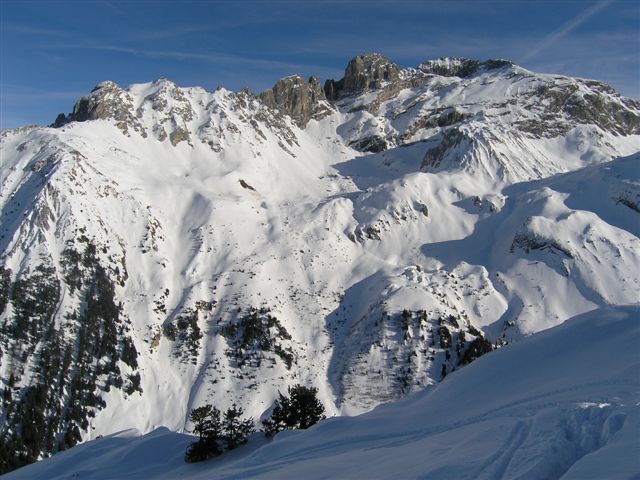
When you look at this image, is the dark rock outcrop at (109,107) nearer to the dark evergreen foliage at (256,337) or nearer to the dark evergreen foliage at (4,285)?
the dark evergreen foliage at (4,285)

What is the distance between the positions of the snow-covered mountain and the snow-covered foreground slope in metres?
35.5

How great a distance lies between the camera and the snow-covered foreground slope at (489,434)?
1298 centimetres

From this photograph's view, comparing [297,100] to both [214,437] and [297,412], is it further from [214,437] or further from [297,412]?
[214,437]

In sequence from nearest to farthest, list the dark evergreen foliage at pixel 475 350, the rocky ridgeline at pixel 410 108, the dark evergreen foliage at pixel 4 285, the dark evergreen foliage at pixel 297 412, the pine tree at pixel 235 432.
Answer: the pine tree at pixel 235 432 → the dark evergreen foliage at pixel 297 412 → the dark evergreen foliage at pixel 4 285 → the dark evergreen foliage at pixel 475 350 → the rocky ridgeline at pixel 410 108

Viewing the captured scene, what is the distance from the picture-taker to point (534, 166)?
12431 cm

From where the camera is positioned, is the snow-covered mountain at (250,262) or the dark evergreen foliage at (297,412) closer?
the dark evergreen foliage at (297,412)

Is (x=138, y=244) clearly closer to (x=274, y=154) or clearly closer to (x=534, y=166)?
(x=274, y=154)

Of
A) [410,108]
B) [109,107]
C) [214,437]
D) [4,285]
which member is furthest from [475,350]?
[410,108]

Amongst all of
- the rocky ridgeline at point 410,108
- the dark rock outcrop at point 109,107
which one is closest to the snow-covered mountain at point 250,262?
the dark rock outcrop at point 109,107

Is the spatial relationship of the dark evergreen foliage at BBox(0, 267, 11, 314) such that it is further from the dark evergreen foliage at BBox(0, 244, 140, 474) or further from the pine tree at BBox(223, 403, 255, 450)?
the pine tree at BBox(223, 403, 255, 450)

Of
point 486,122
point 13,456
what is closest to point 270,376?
point 13,456

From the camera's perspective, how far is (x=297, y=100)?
17788 cm

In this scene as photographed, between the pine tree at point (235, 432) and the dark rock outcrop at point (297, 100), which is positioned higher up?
the dark rock outcrop at point (297, 100)

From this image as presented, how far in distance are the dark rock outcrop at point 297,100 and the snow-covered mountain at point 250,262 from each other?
135 ft
